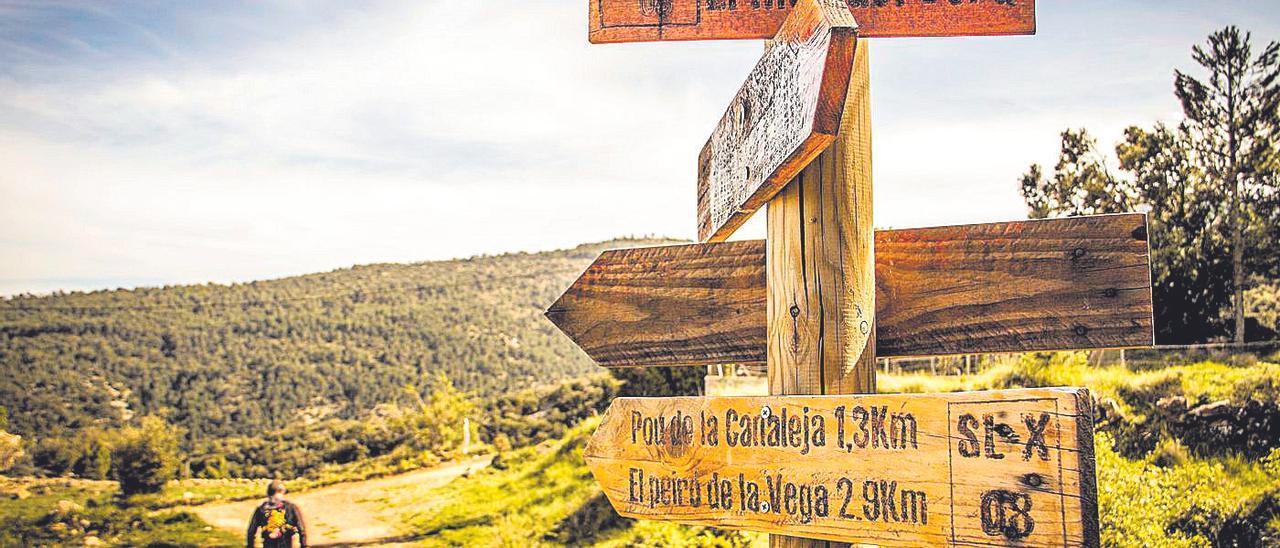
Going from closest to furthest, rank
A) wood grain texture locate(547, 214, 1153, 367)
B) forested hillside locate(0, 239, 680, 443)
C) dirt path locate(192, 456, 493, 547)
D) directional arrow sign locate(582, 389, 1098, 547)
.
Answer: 1. directional arrow sign locate(582, 389, 1098, 547)
2. wood grain texture locate(547, 214, 1153, 367)
3. dirt path locate(192, 456, 493, 547)
4. forested hillside locate(0, 239, 680, 443)

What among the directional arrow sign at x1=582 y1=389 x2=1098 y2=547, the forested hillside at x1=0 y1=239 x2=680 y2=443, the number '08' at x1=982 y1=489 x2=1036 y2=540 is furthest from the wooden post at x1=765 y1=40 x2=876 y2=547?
the forested hillside at x1=0 y1=239 x2=680 y2=443

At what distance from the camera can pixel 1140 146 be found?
11.5 meters

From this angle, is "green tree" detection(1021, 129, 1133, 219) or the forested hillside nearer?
"green tree" detection(1021, 129, 1133, 219)

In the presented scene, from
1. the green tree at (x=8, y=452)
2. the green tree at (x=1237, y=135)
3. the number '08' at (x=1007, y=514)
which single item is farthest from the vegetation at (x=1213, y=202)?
the green tree at (x=8, y=452)

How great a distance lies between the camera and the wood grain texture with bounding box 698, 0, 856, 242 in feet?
4.11

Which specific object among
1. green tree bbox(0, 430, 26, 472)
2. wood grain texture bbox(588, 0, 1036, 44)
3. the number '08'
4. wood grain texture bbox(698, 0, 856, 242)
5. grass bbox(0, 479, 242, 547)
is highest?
wood grain texture bbox(588, 0, 1036, 44)

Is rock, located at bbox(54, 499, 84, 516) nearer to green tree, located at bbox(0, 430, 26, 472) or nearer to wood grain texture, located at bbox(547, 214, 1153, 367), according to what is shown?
green tree, located at bbox(0, 430, 26, 472)

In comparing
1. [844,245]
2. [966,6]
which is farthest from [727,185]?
[966,6]

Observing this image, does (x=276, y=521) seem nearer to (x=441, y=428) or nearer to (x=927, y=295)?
(x=927, y=295)

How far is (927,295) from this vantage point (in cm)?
161

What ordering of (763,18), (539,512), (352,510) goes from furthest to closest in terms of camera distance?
(352,510) → (539,512) → (763,18)

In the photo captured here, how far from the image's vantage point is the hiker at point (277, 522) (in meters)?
7.89

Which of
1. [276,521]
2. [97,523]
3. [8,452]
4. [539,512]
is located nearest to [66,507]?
[97,523]

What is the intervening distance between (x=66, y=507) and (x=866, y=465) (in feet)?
56.3
